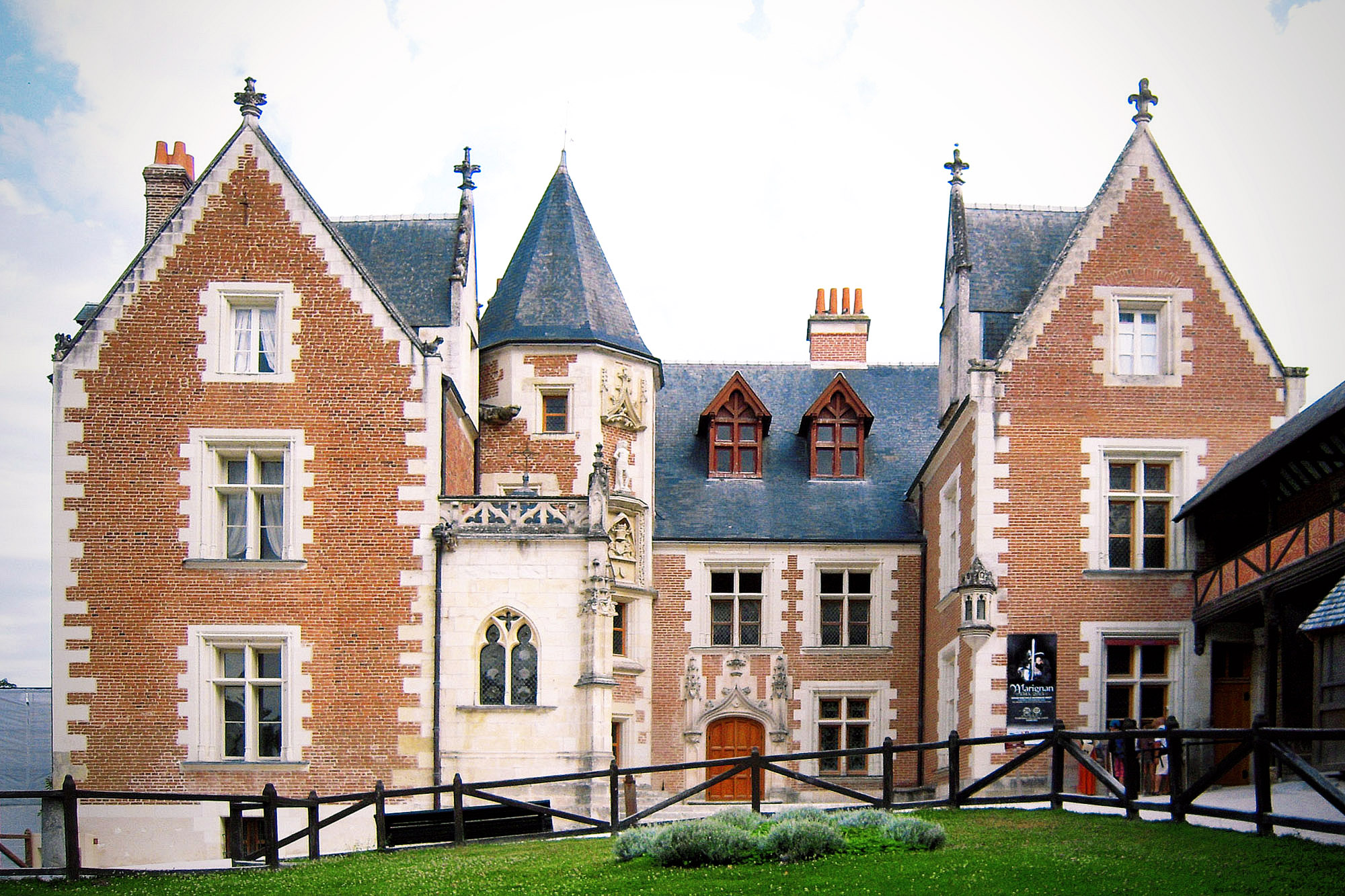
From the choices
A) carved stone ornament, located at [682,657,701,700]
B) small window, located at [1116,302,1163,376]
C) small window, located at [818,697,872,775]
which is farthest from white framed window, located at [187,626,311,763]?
small window, located at [1116,302,1163,376]

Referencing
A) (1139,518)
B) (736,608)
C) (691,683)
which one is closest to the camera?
(1139,518)

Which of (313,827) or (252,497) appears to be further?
(252,497)

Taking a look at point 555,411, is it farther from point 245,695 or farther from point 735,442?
point 245,695

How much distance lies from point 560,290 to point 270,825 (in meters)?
13.1

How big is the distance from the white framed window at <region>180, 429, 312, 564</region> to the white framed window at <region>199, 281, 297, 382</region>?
957 millimetres

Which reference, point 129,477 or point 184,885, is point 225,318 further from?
point 184,885

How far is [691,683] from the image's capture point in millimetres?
27812

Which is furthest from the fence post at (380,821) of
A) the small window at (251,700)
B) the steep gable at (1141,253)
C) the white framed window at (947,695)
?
the steep gable at (1141,253)

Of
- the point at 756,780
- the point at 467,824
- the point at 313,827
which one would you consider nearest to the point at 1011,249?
the point at 756,780

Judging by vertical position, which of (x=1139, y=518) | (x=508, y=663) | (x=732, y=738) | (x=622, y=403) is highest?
(x=622, y=403)

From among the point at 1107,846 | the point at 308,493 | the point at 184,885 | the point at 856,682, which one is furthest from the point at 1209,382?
the point at 184,885

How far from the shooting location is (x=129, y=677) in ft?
72.6

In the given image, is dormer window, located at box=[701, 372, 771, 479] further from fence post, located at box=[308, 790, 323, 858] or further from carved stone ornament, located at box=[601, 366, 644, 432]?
fence post, located at box=[308, 790, 323, 858]

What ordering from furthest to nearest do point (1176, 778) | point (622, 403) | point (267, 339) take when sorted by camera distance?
point (622, 403) → point (267, 339) → point (1176, 778)
